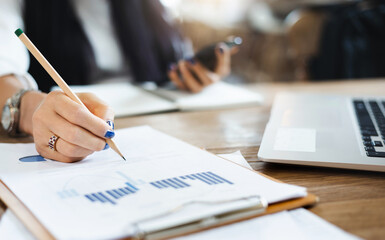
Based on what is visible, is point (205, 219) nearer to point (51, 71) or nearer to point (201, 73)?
point (51, 71)

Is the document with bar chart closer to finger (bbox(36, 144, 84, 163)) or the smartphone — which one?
finger (bbox(36, 144, 84, 163))

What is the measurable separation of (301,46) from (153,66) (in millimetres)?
1003

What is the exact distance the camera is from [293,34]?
185 centimetres

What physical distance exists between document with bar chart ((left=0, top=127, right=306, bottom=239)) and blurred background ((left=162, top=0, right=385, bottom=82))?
1.44 meters

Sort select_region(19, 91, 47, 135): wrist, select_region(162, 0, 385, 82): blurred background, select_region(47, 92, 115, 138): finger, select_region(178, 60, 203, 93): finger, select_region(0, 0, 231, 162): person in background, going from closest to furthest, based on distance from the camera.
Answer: select_region(47, 92, 115, 138): finger
select_region(19, 91, 47, 135): wrist
select_region(0, 0, 231, 162): person in background
select_region(178, 60, 203, 93): finger
select_region(162, 0, 385, 82): blurred background

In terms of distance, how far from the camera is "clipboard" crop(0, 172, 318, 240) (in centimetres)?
32

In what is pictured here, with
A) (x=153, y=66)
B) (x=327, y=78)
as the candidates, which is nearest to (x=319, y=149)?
(x=153, y=66)

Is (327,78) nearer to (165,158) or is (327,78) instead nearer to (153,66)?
(153,66)

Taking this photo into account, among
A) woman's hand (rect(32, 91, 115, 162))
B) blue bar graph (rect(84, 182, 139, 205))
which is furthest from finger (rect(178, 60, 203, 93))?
blue bar graph (rect(84, 182, 139, 205))

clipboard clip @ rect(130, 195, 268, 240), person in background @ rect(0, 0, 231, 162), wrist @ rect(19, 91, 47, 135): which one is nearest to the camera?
clipboard clip @ rect(130, 195, 268, 240)

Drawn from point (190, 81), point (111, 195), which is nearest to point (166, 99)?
Answer: point (190, 81)

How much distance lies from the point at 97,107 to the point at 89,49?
0.75 metres

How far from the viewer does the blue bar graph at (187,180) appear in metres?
0.42

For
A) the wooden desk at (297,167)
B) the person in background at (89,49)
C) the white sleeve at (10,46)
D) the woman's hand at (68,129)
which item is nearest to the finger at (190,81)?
the person in background at (89,49)
